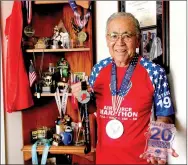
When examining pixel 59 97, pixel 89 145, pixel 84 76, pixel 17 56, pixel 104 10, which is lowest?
pixel 89 145

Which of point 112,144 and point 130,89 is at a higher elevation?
point 130,89

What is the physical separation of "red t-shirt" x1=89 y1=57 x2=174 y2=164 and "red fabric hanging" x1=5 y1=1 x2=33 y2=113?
54 centimetres

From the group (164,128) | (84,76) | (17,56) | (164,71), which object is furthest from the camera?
(84,76)

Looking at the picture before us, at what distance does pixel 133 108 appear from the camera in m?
1.45

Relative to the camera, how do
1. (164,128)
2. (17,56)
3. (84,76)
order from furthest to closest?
(84,76), (17,56), (164,128)

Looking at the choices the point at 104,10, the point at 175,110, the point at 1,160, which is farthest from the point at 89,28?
the point at 1,160

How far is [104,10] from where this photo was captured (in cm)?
180

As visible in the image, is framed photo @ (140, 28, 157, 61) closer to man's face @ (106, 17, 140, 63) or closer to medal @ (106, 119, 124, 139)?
man's face @ (106, 17, 140, 63)

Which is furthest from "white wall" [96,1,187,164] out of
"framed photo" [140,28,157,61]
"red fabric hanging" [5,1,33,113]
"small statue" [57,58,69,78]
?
"red fabric hanging" [5,1,33,113]

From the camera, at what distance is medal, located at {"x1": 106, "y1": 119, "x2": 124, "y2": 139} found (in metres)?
1.48

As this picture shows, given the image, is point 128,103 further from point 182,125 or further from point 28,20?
point 28,20

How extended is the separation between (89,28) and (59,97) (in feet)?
1.68

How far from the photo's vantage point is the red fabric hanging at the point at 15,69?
5.73ft

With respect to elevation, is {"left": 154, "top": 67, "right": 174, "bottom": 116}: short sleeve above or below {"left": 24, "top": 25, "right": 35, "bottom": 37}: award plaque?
below
